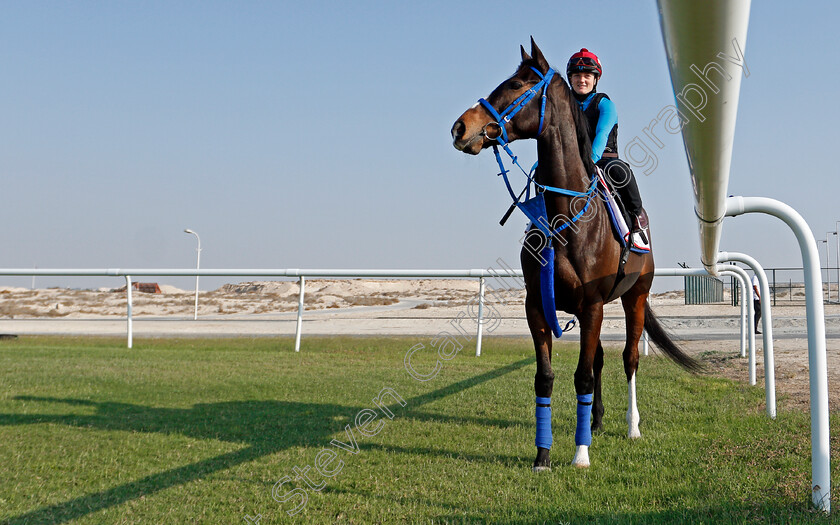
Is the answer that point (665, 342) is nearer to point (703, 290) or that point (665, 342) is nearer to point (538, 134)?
point (538, 134)

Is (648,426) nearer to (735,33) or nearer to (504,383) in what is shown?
(504,383)

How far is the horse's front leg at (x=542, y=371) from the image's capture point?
398 centimetres

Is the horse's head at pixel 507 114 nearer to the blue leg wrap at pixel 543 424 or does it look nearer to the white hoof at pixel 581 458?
the blue leg wrap at pixel 543 424

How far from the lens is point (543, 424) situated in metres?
4.02

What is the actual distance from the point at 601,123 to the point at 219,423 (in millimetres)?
3840

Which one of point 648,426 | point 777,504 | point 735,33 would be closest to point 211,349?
point 648,426

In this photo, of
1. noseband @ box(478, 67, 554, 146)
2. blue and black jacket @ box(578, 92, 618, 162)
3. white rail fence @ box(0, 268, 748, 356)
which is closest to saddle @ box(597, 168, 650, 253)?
blue and black jacket @ box(578, 92, 618, 162)

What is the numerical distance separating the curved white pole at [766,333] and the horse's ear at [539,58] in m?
2.56

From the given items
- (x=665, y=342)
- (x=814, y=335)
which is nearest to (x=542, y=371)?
(x=814, y=335)

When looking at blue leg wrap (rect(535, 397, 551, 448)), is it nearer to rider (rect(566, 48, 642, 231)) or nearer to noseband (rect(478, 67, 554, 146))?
rider (rect(566, 48, 642, 231))

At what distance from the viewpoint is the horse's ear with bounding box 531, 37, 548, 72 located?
3861mm

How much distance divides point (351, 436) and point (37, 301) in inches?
1575

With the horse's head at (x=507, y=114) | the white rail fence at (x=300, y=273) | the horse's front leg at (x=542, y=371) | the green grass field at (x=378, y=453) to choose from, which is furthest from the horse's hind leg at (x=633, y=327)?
the white rail fence at (x=300, y=273)

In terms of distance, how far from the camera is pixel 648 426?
5.08 meters
